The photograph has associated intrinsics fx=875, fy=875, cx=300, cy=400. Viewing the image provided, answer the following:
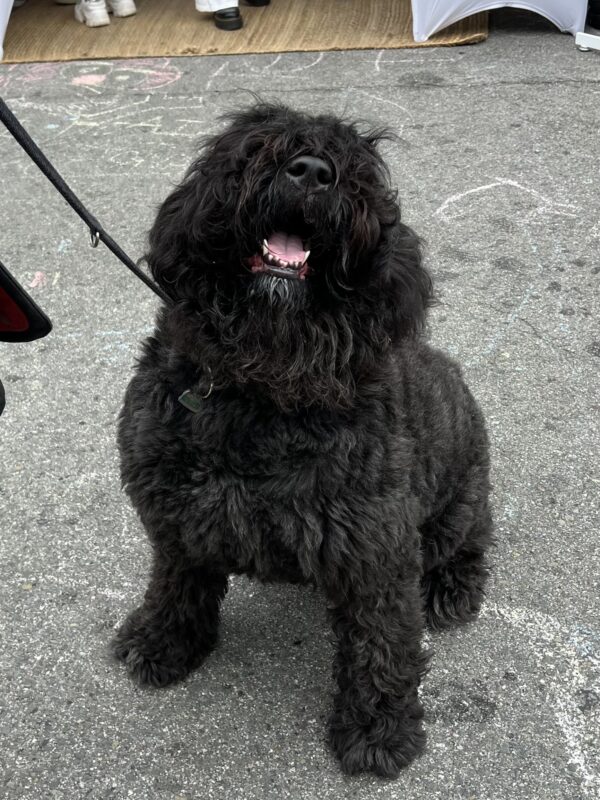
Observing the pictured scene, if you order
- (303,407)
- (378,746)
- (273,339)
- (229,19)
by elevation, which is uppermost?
(273,339)

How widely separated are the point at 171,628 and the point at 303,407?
0.89 m

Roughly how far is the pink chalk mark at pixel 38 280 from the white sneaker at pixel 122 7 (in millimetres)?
3666

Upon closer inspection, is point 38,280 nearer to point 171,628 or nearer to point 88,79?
point 171,628

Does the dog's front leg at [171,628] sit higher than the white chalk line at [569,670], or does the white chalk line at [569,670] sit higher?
the dog's front leg at [171,628]

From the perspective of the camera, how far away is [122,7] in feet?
22.9

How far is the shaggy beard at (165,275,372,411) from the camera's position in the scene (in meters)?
1.78

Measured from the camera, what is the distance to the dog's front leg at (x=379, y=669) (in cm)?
213

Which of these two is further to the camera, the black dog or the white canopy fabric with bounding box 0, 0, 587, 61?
the white canopy fabric with bounding box 0, 0, 587, 61

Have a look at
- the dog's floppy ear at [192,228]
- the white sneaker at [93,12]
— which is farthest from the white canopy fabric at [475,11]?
the dog's floppy ear at [192,228]

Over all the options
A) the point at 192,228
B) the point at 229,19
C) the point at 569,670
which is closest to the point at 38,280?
the point at 192,228

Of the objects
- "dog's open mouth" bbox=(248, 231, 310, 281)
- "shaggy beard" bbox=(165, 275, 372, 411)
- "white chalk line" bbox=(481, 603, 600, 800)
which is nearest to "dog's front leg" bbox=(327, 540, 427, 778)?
"white chalk line" bbox=(481, 603, 600, 800)

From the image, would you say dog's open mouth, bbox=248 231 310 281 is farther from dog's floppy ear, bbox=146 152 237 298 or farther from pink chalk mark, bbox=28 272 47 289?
pink chalk mark, bbox=28 272 47 289

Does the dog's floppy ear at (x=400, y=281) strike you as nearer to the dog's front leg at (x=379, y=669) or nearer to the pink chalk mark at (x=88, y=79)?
the dog's front leg at (x=379, y=669)

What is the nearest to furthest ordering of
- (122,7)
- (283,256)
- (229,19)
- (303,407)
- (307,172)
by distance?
(307,172), (283,256), (303,407), (229,19), (122,7)
